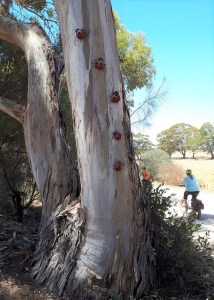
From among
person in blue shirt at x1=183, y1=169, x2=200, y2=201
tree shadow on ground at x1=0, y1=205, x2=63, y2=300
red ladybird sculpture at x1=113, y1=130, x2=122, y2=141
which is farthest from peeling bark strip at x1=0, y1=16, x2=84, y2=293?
person in blue shirt at x1=183, y1=169, x2=200, y2=201

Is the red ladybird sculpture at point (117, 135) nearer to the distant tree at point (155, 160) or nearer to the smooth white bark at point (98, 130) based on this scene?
the smooth white bark at point (98, 130)

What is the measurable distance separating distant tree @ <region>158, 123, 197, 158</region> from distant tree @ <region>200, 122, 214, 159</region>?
2181 millimetres

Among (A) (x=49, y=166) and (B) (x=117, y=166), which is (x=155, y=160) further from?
(B) (x=117, y=166)

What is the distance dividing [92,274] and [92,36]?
2632 millimetres

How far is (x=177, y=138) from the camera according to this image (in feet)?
211

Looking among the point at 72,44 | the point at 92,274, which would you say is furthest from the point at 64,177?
the point at 72,44

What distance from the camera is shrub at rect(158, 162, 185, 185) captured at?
2477 centimetres

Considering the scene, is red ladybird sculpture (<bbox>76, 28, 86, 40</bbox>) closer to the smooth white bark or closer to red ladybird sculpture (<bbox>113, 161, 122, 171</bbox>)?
the smooth white bark

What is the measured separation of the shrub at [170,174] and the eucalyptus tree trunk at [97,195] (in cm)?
2036

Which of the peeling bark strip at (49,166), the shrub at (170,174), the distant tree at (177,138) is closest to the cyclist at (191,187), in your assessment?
the peeling bark strip at (49,166)

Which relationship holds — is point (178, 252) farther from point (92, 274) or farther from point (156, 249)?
point (92, 274)

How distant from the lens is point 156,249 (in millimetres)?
4781

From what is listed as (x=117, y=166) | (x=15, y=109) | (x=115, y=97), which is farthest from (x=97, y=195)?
(x=15, y=109)

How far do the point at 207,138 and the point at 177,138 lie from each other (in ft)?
16.9
